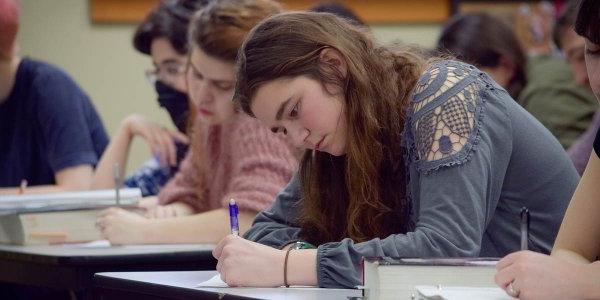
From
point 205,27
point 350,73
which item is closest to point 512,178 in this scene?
point 350,73

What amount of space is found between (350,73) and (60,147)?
1579mm

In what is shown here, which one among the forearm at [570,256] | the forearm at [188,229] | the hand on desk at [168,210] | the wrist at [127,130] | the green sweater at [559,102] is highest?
the forearm at [570,256]

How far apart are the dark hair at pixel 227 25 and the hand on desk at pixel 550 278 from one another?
1.30m

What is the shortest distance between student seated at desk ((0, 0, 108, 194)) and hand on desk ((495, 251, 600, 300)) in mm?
2052

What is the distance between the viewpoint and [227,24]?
2.55 m

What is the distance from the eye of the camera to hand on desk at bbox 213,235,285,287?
170 centimetres

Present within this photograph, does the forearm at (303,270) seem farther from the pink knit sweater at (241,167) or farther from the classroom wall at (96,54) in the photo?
the classroom wall at (96,54)

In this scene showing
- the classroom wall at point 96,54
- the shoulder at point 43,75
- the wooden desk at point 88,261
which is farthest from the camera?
the classroom wall at point 96,54

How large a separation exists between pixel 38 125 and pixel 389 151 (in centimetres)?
167

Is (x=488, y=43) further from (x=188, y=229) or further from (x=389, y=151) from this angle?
(x=389, y=151)

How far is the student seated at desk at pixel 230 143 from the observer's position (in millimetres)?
2527

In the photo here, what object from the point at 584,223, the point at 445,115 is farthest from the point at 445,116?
the point at 584,223

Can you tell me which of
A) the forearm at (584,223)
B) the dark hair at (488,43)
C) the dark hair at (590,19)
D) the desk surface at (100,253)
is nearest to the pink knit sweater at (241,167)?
the desk surface at (100,253)

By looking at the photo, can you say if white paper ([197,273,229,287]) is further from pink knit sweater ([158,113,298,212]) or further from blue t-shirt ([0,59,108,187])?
blue t-shirt ([0,59,108,187])
